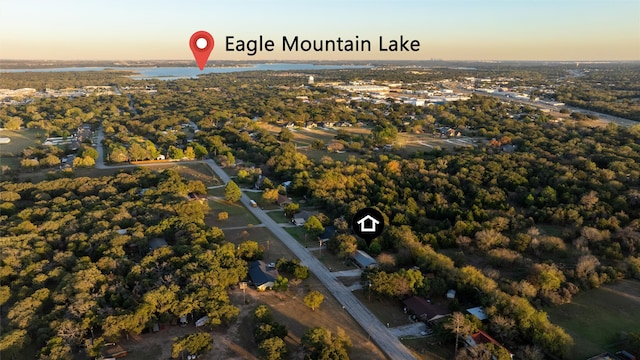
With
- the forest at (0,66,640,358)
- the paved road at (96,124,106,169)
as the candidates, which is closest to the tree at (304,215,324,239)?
the forest at (0,66,640,358)

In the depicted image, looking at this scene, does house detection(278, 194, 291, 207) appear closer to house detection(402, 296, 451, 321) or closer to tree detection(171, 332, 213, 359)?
house detection(402, 296, 451, 321)

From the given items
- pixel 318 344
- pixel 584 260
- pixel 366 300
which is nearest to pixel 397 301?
pixel 366 300

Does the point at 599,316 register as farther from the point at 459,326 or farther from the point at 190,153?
the point at 190,153

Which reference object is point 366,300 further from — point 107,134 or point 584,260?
point 107,134

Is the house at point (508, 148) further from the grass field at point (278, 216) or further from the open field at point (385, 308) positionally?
the open field at point (385, 308)

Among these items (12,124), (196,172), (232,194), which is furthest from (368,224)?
(12,124)

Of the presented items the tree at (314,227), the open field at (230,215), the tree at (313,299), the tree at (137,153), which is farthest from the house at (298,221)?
the tree at (137,153)
